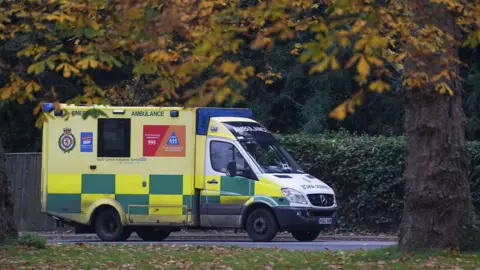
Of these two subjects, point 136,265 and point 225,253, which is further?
point 225,253

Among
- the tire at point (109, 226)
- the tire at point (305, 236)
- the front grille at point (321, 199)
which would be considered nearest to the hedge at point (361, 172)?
the tire at point (305, 236)

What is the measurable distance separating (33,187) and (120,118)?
6.28 meters

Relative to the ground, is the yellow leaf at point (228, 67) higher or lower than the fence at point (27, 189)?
higher

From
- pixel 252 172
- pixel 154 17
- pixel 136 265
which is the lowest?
pixel 136 265

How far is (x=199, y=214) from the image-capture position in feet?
63.7

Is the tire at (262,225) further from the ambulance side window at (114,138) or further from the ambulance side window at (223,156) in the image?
the ambulance side window at (114,138)

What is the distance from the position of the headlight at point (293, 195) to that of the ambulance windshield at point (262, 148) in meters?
0.63

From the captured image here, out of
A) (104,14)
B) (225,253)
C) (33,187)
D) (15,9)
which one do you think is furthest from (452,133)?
(33,187)

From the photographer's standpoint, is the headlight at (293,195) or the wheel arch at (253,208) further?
the wheel arch at (253,208)

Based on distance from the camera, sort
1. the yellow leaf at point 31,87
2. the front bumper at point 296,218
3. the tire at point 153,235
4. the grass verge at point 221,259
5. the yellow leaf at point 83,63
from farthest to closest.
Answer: the tire at point 153,235 → the front bumper at point 296,218 → the grass verge at point 221,259 → the yellow leaf at point 31,87 → the yellow leaf at point 83,63

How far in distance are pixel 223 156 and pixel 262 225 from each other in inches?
61.1

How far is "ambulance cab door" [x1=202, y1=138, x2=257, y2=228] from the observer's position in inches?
744

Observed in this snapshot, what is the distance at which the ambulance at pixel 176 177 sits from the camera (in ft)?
61.8

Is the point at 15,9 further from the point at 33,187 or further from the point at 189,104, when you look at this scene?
the point at 33,187
